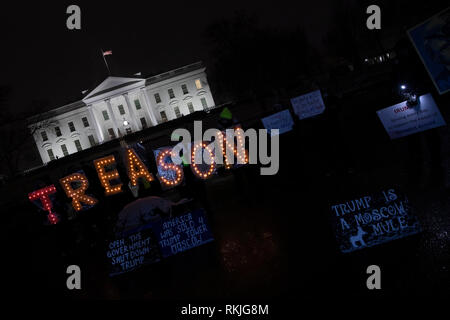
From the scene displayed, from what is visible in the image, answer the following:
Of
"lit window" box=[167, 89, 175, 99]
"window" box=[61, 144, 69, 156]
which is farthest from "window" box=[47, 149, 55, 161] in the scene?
"lit window" box=[167, 89, 175, 99]

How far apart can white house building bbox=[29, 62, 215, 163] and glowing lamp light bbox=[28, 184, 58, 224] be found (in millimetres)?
59358

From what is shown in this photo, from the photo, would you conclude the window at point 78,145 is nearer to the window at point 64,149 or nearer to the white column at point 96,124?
the window at point 64,149

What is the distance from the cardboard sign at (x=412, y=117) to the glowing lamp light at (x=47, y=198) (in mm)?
8676

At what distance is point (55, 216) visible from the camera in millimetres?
9062

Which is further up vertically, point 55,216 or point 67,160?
point 67,160

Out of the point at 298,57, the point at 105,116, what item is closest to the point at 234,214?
the point at 298,57

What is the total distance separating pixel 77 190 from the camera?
29.8 feet

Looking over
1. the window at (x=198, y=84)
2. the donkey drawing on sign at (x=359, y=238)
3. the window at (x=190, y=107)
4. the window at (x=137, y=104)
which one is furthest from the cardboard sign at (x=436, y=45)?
the window at (x=137, y=104)

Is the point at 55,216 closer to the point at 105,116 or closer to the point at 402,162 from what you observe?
the point at 402,162

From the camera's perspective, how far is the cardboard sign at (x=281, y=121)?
45.7ft

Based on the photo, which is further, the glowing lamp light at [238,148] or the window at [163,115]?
the window at [163,115]

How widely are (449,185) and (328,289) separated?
3465 millimetres

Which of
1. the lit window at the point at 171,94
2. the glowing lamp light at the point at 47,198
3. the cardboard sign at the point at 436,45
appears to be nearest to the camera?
the cardboard sign at the point at 436,45

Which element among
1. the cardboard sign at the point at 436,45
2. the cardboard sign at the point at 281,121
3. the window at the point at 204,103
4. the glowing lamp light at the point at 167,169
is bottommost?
the cardboard sign at the point at 436,45
